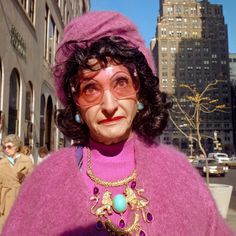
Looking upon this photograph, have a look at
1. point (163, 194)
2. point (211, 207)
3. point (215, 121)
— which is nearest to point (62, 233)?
point (163, 194)

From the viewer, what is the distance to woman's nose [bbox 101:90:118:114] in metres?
1.62

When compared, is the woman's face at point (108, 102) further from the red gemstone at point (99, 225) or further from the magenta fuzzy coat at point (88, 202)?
the red gemstone at point (99, 225)

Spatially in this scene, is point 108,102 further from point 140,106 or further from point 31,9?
point 31,9

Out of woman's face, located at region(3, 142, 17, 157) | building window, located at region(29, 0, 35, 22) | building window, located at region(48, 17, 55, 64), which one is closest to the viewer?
woman's face, located at region(3, 142, 17, 157)

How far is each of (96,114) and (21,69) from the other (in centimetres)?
1236

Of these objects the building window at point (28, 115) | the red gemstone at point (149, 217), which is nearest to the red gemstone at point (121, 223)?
the red gemstone at point (149, 217)

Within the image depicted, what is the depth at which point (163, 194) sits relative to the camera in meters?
1.61

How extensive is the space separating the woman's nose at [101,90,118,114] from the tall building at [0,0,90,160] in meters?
9.00

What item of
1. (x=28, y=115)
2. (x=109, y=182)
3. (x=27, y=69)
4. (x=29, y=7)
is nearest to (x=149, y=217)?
(x=109, y=182)

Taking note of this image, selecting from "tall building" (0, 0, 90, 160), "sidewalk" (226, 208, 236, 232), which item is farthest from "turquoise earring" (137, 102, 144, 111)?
"tall building" (0, 0, 90, 160)

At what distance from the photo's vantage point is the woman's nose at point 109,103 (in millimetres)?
1620

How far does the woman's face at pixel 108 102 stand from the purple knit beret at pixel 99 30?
14 centimetres

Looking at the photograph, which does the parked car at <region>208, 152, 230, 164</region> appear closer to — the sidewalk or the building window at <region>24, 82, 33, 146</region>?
the building window at <region>24, 82, 33, 146</region>

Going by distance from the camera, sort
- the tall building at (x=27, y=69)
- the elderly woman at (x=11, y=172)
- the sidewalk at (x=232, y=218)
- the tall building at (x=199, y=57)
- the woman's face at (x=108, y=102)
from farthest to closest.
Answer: the tall building at (x=199, y=57) → the tall building at (x=27, y=69) → the sidewalk at (x=232, y=218) → the elderly woman at (x=11, y=172) → the woman's face at (x=108, y=102)
